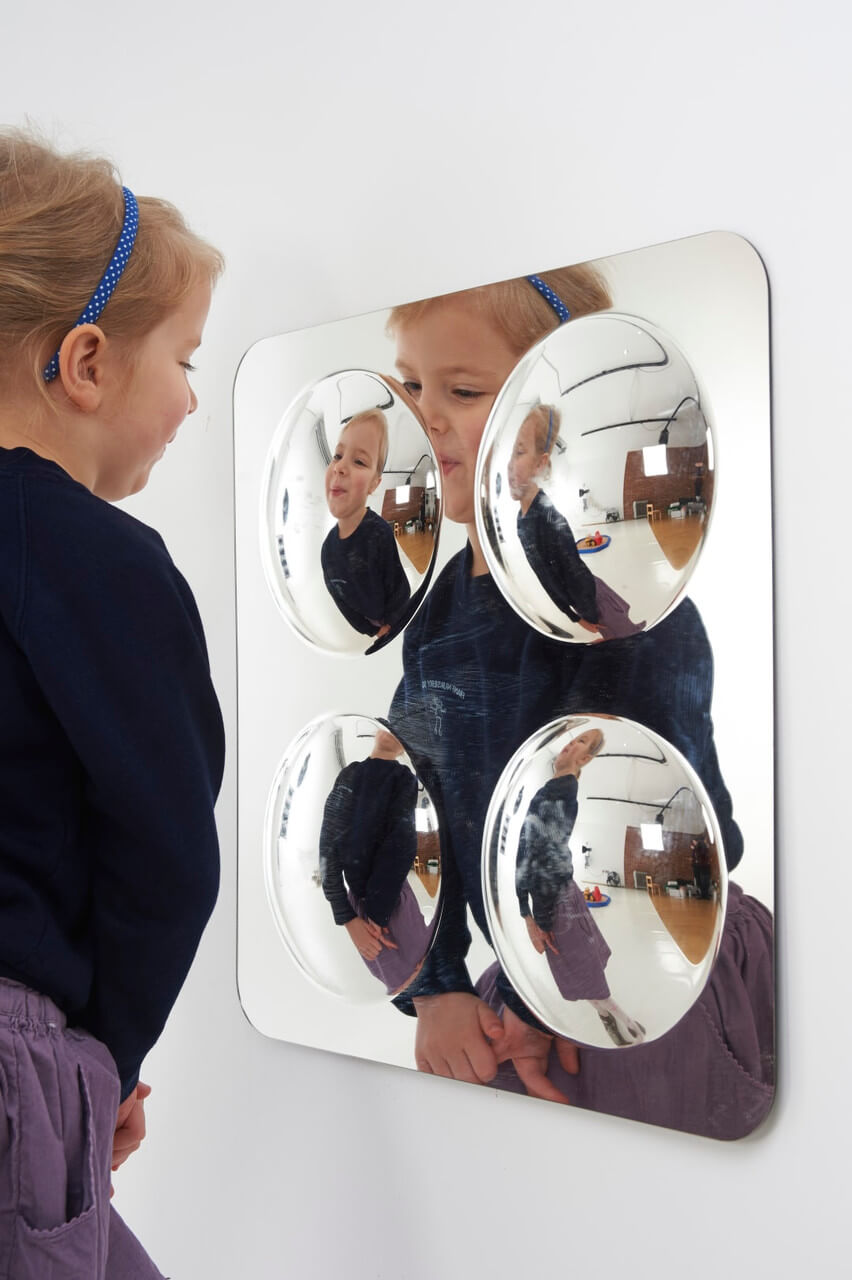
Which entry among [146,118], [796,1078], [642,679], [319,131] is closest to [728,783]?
[642,679]

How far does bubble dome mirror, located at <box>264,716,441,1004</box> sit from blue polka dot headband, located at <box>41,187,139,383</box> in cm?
44

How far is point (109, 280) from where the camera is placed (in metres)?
0.71

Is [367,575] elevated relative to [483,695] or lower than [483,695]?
elevated

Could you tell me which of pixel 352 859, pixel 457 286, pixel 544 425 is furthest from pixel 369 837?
pixel 457 286

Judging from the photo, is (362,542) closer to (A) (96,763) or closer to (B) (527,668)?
(B) (527,668)

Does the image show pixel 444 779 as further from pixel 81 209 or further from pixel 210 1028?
pixel 81 209

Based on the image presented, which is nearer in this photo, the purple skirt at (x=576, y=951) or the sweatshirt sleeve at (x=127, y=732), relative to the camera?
the sweatshirt sleeve at (x=127, y=732)

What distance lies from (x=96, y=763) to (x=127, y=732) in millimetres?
25

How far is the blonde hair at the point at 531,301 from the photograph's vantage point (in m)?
0.90

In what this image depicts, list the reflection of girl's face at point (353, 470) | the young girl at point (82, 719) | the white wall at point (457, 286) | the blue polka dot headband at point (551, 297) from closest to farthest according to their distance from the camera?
the young girl at point (82, 719) < the white wall at point (457, 286) < the blue polka dot headband at point (551, 297) < the reflection of girl's face at point (353, 470)

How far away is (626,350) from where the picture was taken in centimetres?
87

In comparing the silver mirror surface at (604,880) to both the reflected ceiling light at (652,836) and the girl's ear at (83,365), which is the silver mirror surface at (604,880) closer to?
the reflected ceiling light at (652,836)

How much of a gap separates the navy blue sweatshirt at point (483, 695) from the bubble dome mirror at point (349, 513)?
0.04 meters

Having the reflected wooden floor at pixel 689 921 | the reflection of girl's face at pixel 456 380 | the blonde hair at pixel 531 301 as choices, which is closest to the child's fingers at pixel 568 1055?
the reflected wooden floor at pixel 689 921
